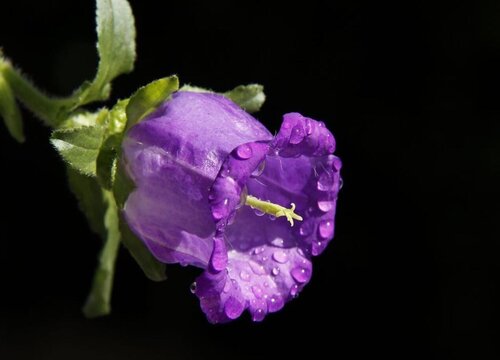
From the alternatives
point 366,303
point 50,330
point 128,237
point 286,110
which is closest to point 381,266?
point 366,303

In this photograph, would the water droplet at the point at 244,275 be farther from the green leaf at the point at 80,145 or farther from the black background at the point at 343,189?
the black background at the point at 343,189

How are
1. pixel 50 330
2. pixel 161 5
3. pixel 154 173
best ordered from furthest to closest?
pixel 50 330 → pixel 161 5 → pixel 154 173

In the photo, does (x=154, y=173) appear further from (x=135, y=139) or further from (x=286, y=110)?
(x=286, y=110)

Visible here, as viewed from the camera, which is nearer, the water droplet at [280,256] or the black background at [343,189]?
the water droplet at [280,256]

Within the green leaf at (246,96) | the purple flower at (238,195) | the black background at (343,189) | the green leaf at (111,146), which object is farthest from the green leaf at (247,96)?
the black background at (343,189)

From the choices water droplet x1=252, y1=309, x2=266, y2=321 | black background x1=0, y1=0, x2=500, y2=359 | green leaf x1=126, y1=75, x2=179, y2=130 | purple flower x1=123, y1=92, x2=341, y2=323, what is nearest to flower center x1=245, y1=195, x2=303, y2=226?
purple flower x1=123, y1=92, x2=341, y2=323

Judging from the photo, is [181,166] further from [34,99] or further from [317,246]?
[34,99]
